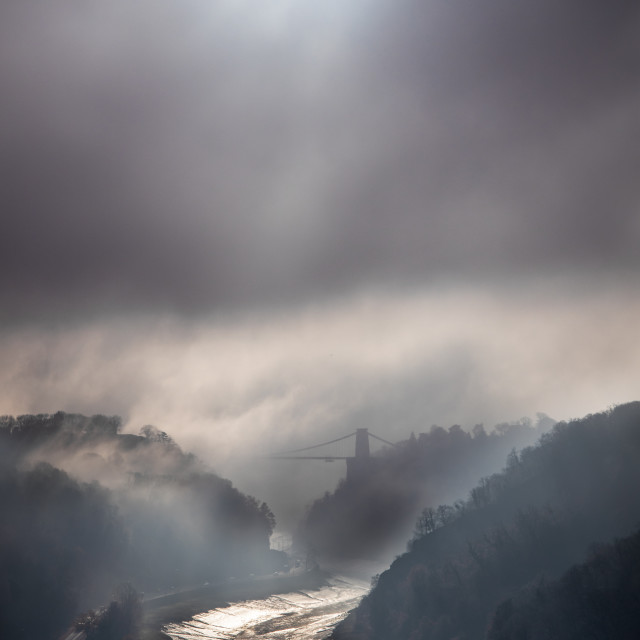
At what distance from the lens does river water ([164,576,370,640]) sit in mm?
105875

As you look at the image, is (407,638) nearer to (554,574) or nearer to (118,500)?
(554,574)

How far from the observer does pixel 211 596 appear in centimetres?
14238

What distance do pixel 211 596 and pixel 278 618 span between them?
28858 mm

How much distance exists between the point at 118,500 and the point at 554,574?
124m

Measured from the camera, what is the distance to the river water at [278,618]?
106m

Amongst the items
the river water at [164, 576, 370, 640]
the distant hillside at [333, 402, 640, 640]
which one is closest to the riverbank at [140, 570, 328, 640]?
the river water at [164, 576, 370, 640]

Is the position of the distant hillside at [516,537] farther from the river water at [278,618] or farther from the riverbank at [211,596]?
the riverbank at [211,596]

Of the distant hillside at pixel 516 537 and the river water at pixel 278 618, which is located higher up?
the distant hillside at pixel 516 537

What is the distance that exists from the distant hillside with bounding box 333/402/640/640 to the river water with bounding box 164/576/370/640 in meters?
11.7

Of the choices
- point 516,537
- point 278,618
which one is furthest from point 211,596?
point 516,537

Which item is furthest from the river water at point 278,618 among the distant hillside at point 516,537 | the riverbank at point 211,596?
the distant hillside at point 516,537

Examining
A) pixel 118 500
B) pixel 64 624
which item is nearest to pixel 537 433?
pixel 118 500

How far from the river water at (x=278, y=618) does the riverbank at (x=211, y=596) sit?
3.16 m

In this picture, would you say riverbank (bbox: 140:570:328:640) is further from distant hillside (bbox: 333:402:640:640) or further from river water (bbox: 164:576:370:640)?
distant hillside (bbox: 333:402:640:640)
